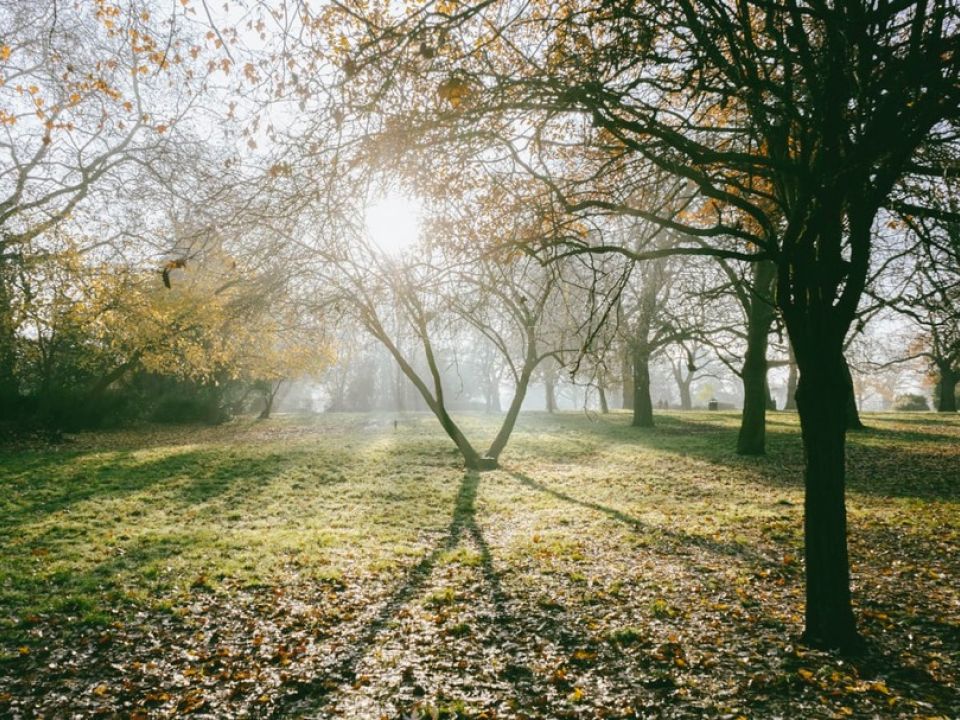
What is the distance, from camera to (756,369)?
15961 millimetres

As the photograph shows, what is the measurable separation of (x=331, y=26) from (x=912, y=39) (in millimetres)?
4616

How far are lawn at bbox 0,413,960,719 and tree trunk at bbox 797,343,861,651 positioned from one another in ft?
0.99

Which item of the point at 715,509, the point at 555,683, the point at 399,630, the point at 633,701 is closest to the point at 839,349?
the point at 633,701

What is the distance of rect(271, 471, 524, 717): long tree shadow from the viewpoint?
4367 mm

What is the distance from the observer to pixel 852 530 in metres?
8.41

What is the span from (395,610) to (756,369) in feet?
44.2

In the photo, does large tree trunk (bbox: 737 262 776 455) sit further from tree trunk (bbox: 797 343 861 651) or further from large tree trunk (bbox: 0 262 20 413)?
large tree trunk (bbox: 0 262 20 413)

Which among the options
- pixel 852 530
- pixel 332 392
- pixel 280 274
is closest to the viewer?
pixel 852 530

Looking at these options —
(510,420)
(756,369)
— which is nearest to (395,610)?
Answer: (510,420)

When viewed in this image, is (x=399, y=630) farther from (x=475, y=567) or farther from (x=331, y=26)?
(x=331, y=26)

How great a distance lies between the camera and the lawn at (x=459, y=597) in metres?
4.35

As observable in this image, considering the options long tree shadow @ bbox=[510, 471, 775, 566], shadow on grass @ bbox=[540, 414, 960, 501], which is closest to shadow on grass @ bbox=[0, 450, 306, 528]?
long tree shadow @ bbox=[510, 471, 775, 566]

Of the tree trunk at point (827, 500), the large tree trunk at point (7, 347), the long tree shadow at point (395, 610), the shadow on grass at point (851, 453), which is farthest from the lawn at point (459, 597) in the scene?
the large tree trunk at point (7, 347)

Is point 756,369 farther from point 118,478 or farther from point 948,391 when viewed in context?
point 948,391
